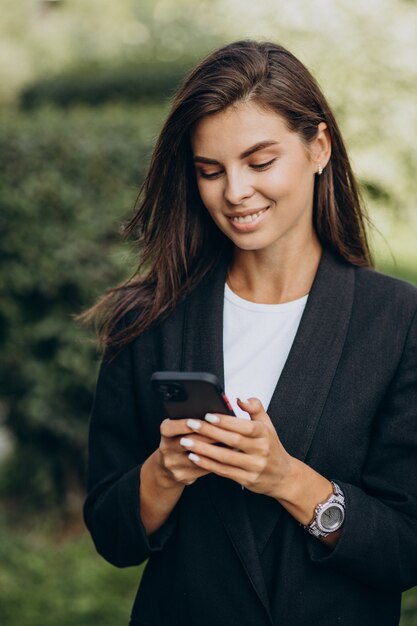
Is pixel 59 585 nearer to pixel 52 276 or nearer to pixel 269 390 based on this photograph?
pixel 52 276

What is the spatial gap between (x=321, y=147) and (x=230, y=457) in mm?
846

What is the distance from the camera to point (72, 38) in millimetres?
19266

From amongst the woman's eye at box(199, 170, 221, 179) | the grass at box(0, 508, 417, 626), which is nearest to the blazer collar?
the woman's eye at box(199, 170, 221, 179)

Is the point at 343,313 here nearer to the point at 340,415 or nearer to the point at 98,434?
the point at 340,415

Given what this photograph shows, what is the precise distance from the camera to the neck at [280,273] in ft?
7.14

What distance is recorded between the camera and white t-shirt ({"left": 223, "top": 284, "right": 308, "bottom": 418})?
6.84 ft

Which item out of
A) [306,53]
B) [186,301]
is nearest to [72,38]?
[306,53]

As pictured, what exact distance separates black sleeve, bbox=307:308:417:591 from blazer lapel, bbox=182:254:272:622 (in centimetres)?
Answer: 14

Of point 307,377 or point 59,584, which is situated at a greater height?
point 307,377

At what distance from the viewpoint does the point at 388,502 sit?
1964mm

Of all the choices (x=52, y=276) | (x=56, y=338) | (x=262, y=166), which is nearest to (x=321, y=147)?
(x=262, y=166)

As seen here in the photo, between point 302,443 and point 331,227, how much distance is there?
1.85ft

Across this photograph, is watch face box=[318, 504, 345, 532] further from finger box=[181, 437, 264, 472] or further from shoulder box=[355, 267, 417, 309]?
shoulder box=[355, 267, 417, 309]

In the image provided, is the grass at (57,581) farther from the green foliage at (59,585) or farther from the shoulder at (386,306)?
the shoulder at (386,306)
